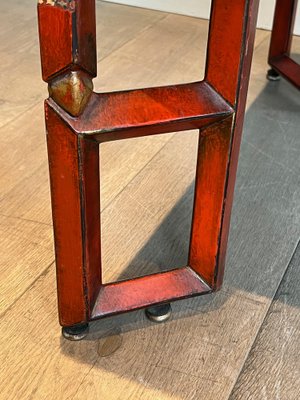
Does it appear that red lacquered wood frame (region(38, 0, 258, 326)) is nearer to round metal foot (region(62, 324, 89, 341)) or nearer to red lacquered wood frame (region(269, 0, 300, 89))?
round metal foot (region(62, 324, 89, 341))

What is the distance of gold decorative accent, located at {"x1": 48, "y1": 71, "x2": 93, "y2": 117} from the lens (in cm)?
66

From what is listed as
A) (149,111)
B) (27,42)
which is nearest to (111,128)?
(149,111)

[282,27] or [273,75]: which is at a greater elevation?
[282,27]

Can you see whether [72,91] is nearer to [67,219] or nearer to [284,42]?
[67,219]

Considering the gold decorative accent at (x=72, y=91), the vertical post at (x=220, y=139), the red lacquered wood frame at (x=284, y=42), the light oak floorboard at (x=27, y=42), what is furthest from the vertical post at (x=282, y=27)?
the gold decorative accent at (x=72, y=91)

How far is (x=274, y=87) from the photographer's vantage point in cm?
149

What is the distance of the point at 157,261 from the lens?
964 mm

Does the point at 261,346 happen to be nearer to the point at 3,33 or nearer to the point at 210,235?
the point at 210,235

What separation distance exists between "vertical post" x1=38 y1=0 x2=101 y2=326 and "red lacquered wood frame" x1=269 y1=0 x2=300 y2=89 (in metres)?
0.82

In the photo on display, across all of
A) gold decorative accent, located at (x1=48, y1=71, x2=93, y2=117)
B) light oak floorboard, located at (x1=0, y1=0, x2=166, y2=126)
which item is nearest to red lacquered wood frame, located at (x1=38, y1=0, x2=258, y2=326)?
gold decorative accent, located at (x1=48, y1=71, x2=93, y2=117)

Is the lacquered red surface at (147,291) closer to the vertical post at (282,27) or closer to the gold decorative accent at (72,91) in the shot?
the gold decorative accent at (72,91)

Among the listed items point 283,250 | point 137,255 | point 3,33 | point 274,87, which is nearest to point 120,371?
point 137,255

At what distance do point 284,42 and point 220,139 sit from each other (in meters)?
0.80

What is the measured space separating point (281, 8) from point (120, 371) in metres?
0.93
